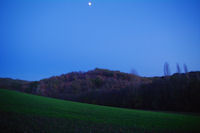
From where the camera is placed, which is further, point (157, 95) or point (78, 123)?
point (157, 95)

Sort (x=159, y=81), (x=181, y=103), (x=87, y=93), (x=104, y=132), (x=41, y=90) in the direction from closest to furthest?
(x=104, y=132), (x=181, y=103), (x=159, y=81), (x=87, y=93), (x=41, y=90)

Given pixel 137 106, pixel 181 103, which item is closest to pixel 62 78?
pixel 137 106

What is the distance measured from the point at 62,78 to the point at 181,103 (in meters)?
65.5

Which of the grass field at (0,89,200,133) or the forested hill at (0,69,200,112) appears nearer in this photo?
the grass field at (0,89,200,133)

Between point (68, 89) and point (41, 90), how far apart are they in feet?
45.7

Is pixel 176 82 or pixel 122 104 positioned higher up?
pixel 176 82

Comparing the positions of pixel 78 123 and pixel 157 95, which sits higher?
pixel 157 95

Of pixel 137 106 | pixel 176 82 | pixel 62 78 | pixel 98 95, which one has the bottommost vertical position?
pixel 137 106

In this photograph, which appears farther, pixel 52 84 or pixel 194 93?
pixel 52 84

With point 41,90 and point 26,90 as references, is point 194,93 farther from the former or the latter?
point 26,90

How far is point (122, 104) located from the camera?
130 ft

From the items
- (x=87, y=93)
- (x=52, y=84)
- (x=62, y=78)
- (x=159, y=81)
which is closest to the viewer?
(x=159, y=81)

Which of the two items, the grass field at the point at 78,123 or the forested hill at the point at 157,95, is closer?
the grass field at the point at 78,123

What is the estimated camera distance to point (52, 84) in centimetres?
6731
